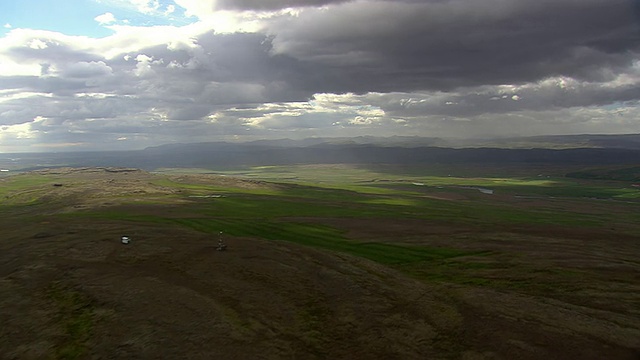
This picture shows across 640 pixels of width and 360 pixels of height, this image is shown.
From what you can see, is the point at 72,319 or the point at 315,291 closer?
the point at 72,319

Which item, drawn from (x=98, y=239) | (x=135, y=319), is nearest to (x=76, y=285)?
(x=135, y=319)

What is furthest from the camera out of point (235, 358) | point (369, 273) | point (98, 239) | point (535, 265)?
point (98, 239)

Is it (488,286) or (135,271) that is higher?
(135,271)

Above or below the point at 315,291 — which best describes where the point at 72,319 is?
above

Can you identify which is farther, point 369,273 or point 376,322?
point 369,273

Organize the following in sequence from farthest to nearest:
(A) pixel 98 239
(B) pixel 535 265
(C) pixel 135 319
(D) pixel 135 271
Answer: (A) pixel 98 239 → (B) pixel 535 265 → (D) pixel 135 271 → (C) pixel 135 319

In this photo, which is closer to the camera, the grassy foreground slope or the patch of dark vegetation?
the patch of dark vegetation

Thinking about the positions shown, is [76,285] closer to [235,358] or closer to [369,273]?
[235,358]

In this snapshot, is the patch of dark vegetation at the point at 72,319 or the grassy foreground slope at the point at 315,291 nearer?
the patch of dark vegetation at the point at 72,319

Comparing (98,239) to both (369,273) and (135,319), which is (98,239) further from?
(369,273)

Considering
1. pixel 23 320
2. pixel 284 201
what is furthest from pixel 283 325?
pixel 284 201
